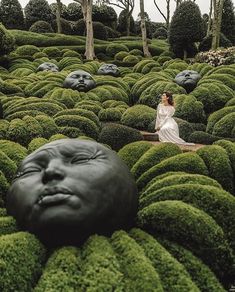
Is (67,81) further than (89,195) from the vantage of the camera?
Yes

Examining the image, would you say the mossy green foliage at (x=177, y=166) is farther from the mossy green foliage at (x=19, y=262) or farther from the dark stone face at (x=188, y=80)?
the dark stone face at (x=188, y=80)

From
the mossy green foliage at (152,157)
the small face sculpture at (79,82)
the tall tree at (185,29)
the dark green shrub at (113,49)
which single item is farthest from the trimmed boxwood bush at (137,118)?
the dark green shrub at (113,49)

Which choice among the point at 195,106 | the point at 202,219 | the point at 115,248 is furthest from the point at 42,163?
the point at 195,106

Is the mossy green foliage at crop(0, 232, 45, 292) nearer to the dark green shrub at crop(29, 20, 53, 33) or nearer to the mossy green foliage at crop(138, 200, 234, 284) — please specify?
the mossy green foliage at crop(138, 200, 234, 284)

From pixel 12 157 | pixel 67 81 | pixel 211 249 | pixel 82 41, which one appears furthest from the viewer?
pixel 82 41

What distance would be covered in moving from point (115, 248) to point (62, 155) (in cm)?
110

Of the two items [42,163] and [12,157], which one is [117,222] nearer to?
[42,163]

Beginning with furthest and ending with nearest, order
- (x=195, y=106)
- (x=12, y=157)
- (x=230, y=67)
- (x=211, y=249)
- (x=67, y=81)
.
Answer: (x=230, y=67)
(x=67, y=81)
(x=195, y=106)
(x=12, y=157)
(x=211, y=249)

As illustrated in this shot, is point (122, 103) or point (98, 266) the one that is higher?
point (98, 266)

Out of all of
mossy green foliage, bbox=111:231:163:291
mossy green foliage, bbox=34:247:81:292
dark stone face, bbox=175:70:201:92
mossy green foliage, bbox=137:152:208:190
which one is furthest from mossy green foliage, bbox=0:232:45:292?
dark stone face, bbox=175:70:201:92

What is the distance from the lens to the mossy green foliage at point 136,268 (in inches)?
157

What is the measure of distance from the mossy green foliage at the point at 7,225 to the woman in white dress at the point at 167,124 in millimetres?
6126

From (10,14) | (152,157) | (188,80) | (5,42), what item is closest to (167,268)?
(152,157)

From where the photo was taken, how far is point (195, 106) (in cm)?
1338
